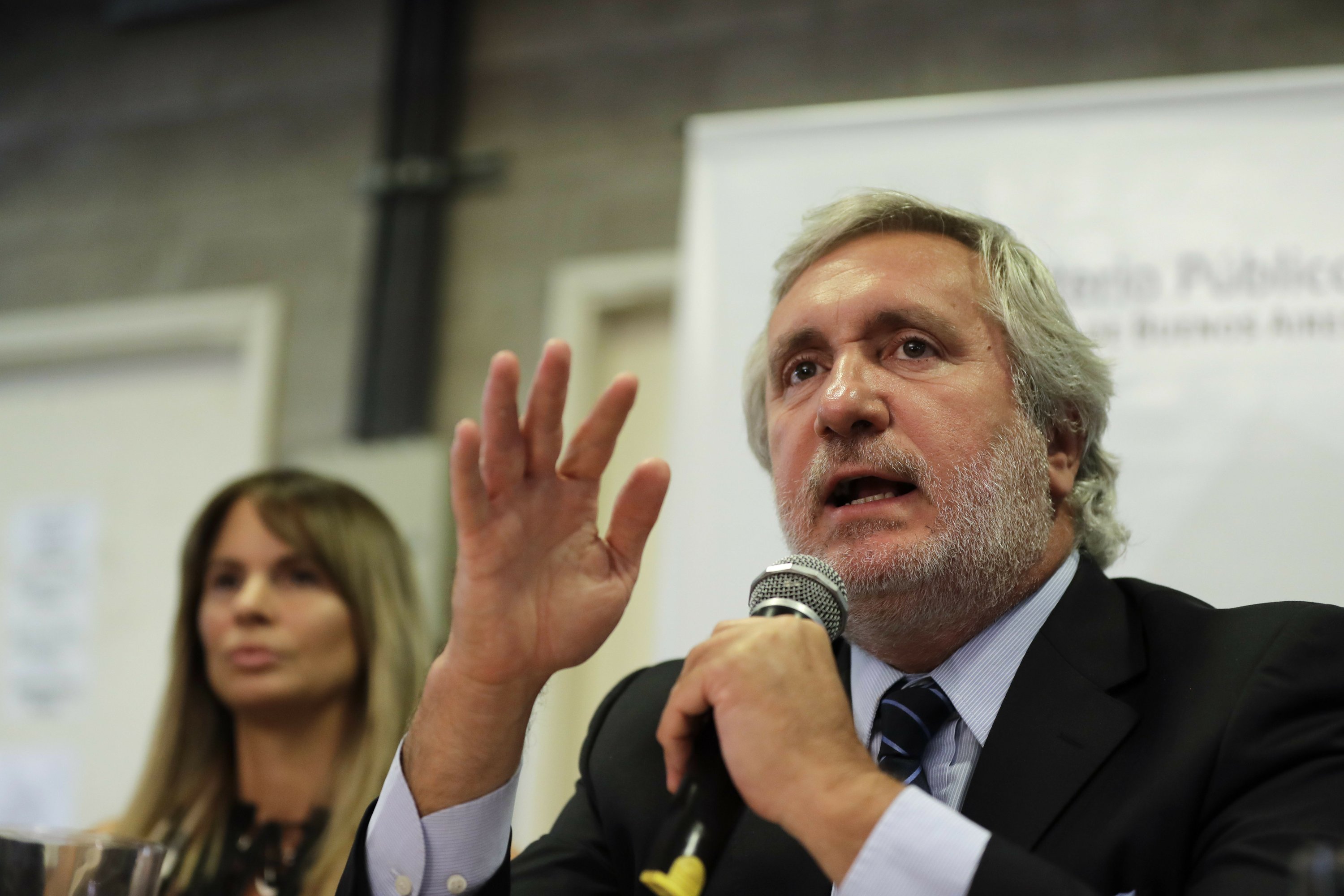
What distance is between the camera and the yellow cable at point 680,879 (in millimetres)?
946

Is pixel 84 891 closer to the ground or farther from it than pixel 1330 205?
closer to the ground

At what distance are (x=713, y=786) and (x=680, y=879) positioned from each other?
0.13m

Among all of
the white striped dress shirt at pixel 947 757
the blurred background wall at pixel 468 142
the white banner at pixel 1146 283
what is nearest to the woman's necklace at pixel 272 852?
the white banner at pixel 1146 283

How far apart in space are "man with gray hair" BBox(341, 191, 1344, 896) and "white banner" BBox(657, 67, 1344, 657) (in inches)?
21.5

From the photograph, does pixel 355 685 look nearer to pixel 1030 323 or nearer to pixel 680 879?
pixel 1030 323

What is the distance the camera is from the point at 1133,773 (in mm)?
1307

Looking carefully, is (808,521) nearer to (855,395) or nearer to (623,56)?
(855,395)

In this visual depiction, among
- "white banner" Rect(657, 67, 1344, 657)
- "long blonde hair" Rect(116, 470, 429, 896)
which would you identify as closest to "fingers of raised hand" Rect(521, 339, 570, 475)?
"white banner" Rect(657, 67, 1344, 657)

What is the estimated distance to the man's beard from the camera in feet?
4.82

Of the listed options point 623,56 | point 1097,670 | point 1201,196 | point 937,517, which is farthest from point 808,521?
point 623,56

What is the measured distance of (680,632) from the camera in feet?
8.16

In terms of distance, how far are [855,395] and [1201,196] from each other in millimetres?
Answer: 1223

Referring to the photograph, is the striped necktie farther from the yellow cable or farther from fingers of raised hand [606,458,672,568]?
the yellow cable

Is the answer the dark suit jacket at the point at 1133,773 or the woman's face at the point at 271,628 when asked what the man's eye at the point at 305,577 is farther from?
the dark suit jacket at the point at 1133,773
